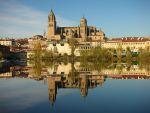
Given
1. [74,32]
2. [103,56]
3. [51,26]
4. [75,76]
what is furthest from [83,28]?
[75,76]

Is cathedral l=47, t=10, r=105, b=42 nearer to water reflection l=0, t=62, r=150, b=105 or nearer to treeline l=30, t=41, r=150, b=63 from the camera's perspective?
treeline l=30, t=41, r=150, b=63

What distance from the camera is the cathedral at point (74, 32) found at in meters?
75.1

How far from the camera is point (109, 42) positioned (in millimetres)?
71750

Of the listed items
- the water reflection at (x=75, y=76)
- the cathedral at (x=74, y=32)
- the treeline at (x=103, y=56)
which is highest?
the cathedral at (x=74, y=32)

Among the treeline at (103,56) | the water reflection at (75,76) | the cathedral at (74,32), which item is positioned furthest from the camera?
the cathedral at (74,32)

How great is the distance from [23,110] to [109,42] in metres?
62.7

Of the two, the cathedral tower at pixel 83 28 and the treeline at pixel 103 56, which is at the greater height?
the cathedral tower at pixel 83 28

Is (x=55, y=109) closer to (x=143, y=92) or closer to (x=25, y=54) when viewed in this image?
(x=143, y=92)

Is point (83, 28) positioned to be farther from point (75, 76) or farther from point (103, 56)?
point (75, 76)

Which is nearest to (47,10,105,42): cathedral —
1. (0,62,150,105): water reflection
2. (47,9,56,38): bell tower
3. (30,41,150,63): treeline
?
(47,9,56,38): bell tower

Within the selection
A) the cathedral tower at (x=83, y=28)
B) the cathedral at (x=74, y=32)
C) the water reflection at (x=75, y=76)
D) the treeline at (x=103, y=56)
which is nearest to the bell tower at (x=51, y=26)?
the cathedral at (x=74, y=32)

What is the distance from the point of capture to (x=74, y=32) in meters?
76.5

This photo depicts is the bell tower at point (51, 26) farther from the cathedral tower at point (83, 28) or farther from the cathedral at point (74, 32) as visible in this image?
the cathedral tower at point (83, 28)

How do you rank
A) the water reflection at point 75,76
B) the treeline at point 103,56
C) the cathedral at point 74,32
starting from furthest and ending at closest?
1. the cathedral at point 74,32
2. the treeline at point 103,56
3. the water reflection at point 75,76
